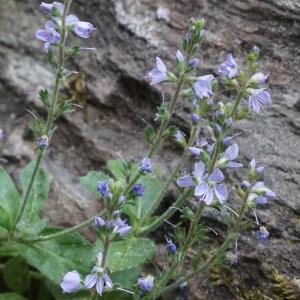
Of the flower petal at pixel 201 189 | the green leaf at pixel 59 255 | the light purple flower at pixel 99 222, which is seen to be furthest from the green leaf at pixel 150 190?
the light purple flower at pixel 99 222

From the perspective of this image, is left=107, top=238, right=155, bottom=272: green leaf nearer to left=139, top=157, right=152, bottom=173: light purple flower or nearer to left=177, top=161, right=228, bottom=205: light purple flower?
left=139, top=157, right=152, bottom=173: light purple flower

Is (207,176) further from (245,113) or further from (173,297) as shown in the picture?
(173,297)

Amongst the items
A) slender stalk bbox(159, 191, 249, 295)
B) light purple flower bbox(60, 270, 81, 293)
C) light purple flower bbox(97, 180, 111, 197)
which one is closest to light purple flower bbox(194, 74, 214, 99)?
slender stalk bbox(159, 191, 249, 295)

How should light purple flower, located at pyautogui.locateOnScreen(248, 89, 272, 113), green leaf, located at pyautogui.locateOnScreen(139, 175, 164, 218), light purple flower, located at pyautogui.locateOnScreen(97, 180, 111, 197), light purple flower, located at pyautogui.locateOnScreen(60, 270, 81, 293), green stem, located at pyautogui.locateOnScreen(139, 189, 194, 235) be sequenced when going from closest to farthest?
light purple flower, located at pyautogui.locateOnScreen(97, 180, 111, 197) < light purple flower, located at pyautogui.locateOnScreen(60, 270, 81, 293) < light purple flower, located at pyautogui.locateOnScreen(248, 89, 272, 113) < green stem, located at pyautogui.locateOnScreen(139, 189, 194, 235) < green leaf, located at pyautogui.locateOnScreen(139, 175, 164, 218)

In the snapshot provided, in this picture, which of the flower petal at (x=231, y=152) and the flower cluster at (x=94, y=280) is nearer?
the flower cluster at (x=94, y=280)

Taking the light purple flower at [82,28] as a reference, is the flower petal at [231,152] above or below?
below

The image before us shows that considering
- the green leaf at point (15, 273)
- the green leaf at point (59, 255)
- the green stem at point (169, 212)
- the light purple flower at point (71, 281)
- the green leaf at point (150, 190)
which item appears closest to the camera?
the light purple flower at point (71, 281)

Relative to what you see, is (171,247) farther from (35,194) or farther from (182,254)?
(35,194)

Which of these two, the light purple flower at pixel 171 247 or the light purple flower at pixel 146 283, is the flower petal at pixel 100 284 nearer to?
the light purple flower at pixel 146 283
